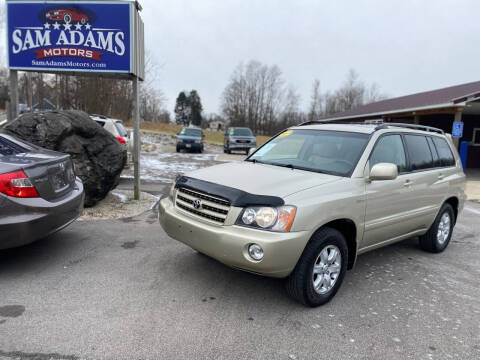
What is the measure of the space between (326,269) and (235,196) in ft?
3.74

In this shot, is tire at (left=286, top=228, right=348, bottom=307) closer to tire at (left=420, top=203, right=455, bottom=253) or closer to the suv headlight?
the suv headlight

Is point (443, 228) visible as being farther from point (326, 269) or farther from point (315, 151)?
point (326, 269)

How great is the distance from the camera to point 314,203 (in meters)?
3.23

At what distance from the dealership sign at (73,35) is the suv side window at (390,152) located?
5062 mm

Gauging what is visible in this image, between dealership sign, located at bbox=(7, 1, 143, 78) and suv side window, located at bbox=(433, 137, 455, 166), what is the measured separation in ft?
18.2

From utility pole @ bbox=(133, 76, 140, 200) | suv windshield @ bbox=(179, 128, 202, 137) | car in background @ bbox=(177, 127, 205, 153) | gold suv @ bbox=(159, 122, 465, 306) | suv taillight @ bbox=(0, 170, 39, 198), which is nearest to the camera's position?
gold suv @ bbox=(159, 122, 465, 306)

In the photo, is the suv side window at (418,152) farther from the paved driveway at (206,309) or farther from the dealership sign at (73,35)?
the dealership sign at (73,35)

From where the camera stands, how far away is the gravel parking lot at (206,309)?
276 centimetres

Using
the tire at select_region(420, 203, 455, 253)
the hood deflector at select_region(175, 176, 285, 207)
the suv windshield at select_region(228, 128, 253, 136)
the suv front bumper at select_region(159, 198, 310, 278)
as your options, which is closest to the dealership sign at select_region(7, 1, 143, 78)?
the hood deflector at select_region(175, 176, 285, 207)

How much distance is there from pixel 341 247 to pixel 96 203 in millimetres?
5047

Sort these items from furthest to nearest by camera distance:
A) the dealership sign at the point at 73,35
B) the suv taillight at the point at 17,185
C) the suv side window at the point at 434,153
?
the dealership sign at the point at 73,35, the suv side window at the point at 434,153, the suv taillight at the point at 17,185

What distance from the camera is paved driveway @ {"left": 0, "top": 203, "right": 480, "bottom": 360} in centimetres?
276

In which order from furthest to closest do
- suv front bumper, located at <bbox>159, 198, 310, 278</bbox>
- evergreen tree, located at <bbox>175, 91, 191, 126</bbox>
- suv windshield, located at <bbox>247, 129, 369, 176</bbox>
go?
evergreen tree, located at <bbox>175, 91, 191, 126</bbox> → suv windshield, located at <bbox>247, 129, 369, 176</bbox> → suv front bumper, located at <bbox>159, 198, 310, 278</bbox>

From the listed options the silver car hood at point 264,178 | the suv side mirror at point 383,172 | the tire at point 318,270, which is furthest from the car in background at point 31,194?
the suv side mirror at point 383,172
